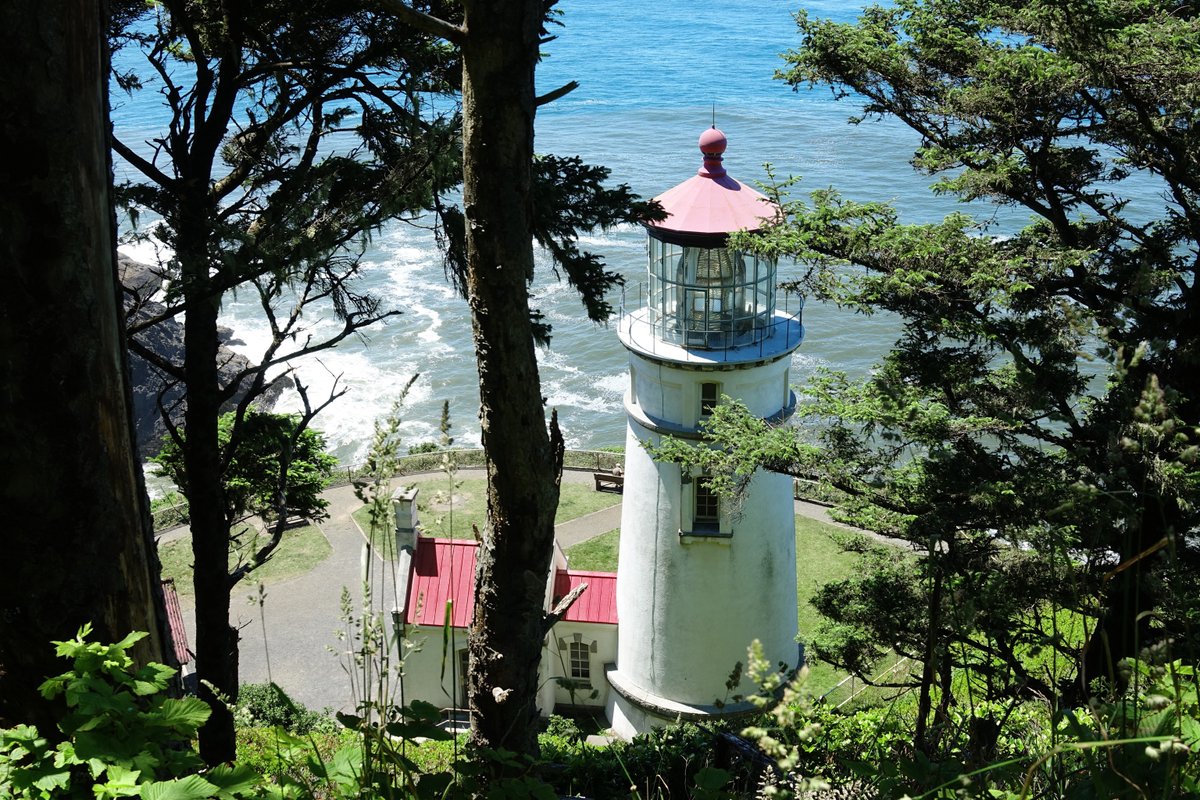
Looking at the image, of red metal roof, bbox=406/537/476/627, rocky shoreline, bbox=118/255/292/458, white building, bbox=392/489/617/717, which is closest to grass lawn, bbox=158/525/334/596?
white building, bbox=392/489/617/717

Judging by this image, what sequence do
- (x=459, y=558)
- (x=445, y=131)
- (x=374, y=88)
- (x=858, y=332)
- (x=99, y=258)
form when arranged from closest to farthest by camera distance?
(x=99, y=258) < (x=445, y=131) < (x=374, y=88) < (x=459, y=558) < (x=858, y=332)

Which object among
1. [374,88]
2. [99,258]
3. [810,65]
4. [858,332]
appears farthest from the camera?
[858,332]

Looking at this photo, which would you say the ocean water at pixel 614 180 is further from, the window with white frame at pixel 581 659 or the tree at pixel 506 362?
the tree at pixel 506 362

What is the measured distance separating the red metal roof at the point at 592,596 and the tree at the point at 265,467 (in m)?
4.05

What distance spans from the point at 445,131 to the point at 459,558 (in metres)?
7.69

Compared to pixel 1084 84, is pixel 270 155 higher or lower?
lower

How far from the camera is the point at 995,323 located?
725 centimetres

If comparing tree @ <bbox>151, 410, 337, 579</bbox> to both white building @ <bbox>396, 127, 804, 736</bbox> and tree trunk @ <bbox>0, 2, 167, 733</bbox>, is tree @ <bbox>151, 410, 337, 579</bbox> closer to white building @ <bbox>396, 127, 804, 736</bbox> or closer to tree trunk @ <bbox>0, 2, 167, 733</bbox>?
white building @ <bbox>396, 127, 804, 736</bbox>

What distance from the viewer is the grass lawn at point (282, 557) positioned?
17.8 metres

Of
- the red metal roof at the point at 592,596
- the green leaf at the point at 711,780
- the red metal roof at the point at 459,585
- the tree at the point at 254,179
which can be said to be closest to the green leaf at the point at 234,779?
the green leaf at the point at 711,780

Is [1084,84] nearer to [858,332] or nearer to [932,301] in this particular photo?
[932,301]

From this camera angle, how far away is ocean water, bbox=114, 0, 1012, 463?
82.7 feet

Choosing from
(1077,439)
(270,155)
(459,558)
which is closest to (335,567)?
(459,558)

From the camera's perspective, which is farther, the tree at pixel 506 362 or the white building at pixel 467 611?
the white building at pixel 467 611
